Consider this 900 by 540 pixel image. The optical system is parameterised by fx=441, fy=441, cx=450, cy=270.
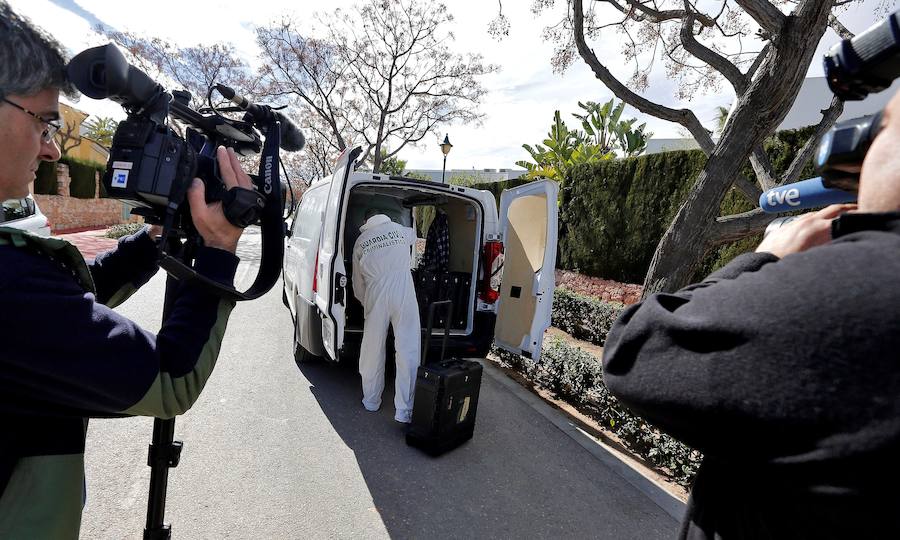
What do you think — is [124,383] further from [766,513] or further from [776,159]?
Answer: [776,159]

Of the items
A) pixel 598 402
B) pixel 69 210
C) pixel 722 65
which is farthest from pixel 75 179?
pixel 722 65

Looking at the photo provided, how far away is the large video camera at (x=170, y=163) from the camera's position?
1078 mm

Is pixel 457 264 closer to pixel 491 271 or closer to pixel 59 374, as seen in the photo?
pixel 491 271

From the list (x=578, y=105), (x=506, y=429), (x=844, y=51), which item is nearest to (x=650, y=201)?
(x=506, y=429)

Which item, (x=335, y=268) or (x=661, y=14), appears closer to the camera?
(x=335, y=268)

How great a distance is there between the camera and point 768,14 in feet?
11.9

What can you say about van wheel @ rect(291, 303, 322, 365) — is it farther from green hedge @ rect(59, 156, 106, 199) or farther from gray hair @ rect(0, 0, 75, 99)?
green hedge @ rect(59, 156, 106, 199)

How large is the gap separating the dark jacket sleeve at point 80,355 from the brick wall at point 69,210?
60.0 ft

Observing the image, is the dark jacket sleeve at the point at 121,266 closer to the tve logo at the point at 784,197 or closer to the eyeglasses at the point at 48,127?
the eyeglasses at the point at 48,127

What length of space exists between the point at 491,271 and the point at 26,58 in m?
3.97

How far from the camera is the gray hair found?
93cm

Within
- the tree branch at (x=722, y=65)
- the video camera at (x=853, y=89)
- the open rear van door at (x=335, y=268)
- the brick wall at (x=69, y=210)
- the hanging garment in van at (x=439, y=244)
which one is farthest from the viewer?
the brick wall at (x=69, y=210)

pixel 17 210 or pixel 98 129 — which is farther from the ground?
pixel 98 129

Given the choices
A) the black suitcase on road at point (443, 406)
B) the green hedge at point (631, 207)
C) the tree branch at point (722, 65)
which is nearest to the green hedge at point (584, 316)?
the green hedge at point (631, 207)
